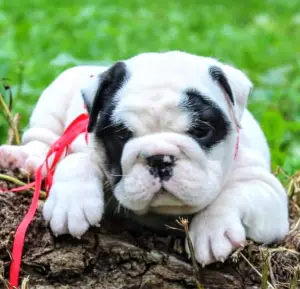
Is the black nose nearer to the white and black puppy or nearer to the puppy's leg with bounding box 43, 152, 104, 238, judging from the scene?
the white and black puppy

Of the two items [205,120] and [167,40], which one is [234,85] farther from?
[167,40]

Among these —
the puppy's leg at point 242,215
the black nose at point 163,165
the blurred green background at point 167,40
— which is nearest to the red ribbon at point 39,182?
the puppy's leg at point 242,215

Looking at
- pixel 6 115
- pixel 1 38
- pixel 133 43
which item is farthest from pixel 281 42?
pixel 6 115

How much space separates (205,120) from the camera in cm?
346

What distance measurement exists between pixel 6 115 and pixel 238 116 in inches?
61.6

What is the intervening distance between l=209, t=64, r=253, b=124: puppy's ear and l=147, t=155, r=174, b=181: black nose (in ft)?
1.47

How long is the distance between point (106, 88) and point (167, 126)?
39cm

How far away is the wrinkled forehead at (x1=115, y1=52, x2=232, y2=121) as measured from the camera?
3418 millimetres

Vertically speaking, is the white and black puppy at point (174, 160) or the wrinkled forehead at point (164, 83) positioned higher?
the wrinkled forehead at point (164, 83)

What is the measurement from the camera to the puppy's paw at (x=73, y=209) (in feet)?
11.3

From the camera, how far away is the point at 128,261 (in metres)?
3.52

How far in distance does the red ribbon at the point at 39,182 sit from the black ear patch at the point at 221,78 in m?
0.59

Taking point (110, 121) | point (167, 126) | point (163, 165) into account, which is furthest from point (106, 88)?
point (163, 165)

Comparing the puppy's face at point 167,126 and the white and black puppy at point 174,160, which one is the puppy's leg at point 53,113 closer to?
the white and black puppy at point 174,160
